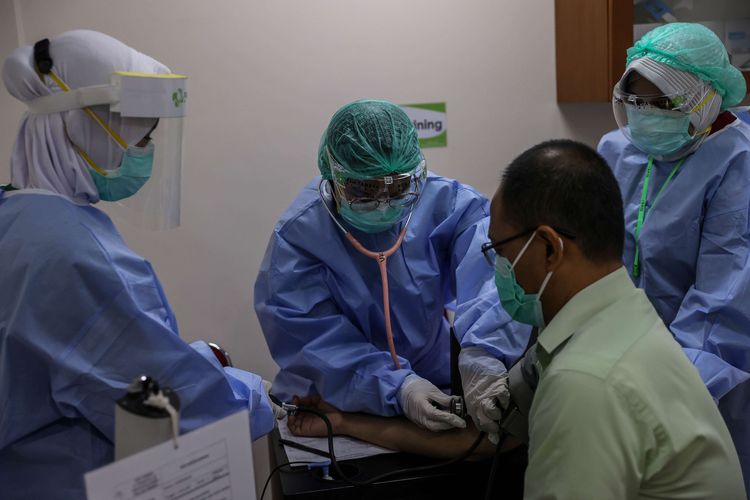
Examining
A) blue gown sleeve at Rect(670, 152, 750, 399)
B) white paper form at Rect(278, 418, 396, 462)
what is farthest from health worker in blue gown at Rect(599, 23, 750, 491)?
white paper form at Rect(278, 418, 396, 462)

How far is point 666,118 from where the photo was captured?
1870 millimetres

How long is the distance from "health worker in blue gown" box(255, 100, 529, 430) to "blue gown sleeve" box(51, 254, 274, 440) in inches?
20.3

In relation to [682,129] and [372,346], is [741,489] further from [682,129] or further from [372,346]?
[682,129]

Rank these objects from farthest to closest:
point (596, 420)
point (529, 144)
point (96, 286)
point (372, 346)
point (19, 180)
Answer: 1. point (529, 144)
2. point (372, 346)
3. point (19, 180)
4. point (96, 286)
5. point (596, 420)

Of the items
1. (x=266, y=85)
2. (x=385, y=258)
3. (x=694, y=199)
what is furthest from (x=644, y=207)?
(x=266, y=85)

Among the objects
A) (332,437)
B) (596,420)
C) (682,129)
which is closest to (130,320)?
(332,437)

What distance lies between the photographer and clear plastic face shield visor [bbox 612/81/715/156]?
1.86 m

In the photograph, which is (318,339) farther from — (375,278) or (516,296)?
(516,296)

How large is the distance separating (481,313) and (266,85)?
3.79ft

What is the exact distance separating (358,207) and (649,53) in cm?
84

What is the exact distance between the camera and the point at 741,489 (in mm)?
1125

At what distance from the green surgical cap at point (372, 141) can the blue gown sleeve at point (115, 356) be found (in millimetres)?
642

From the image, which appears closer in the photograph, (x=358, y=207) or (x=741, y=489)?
(x=741, y=489)

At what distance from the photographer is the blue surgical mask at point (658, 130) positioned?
1.87 meters
